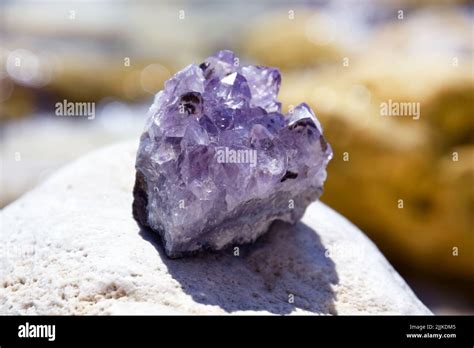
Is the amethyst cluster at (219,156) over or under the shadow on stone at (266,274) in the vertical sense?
over

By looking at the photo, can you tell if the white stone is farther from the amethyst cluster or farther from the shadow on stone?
the amethyst cluster

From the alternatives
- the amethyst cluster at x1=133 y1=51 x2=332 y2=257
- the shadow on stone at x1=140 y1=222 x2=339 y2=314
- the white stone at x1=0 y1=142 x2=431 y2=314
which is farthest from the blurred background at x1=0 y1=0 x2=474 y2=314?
the amethyst cluster at x1=133 y1=51 x2=332 y2=257

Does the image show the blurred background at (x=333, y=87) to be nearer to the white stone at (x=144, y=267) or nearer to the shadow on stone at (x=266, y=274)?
the white stone at (x=144, y=267)

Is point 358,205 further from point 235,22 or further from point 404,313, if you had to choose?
point 235,22

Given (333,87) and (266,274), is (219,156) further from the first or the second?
(333,87)

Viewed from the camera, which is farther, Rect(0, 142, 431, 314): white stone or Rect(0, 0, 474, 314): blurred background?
Rect(0, 0, 474, 314): blurred background

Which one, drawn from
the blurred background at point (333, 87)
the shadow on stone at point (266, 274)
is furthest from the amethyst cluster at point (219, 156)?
the blurred background at point (333, 87)

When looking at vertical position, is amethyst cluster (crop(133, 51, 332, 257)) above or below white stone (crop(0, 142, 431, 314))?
above
